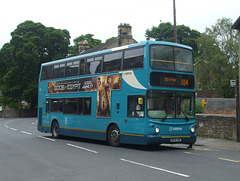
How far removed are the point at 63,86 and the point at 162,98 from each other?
7.23 m

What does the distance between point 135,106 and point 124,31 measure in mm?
34584

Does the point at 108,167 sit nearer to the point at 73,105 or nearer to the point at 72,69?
the point at 73,105

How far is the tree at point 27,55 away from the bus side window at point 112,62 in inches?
1663

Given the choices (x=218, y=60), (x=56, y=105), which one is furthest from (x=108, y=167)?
(x=218, y=60)

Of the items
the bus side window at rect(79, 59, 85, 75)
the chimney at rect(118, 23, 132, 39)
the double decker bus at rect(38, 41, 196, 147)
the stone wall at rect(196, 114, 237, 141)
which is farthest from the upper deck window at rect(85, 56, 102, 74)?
the chimney at rect(118, 23, 132, 39)

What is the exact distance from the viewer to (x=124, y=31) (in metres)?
47.3

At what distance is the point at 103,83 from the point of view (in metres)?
15.8

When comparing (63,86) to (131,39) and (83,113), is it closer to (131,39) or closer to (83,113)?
(83,113)

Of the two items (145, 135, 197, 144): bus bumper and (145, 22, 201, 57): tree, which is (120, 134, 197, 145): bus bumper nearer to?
(145, 135, 197, 144): bus bumper

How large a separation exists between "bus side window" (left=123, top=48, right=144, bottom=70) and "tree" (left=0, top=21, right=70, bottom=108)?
4375 cm

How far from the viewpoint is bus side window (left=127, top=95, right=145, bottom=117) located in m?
13.5

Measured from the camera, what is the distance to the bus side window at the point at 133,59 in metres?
13.7

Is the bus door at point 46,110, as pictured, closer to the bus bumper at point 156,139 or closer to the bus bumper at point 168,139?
the bus bumper at point 156,139

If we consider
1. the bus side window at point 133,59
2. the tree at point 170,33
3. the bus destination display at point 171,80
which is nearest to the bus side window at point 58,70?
the bus side window at point 133,59
